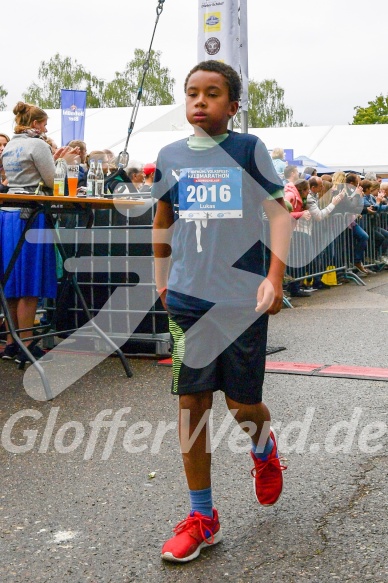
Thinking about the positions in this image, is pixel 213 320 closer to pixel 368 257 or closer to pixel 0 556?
pixel 0 556

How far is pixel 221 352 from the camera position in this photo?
3143mm

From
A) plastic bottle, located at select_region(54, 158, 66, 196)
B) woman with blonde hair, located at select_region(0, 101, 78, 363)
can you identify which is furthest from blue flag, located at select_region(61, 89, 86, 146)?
plastic bottle, located at select_region(54, 158, 66, 196)

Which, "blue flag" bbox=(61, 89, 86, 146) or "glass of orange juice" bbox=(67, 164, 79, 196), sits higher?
"blue flag" bbox=(61, 89, 86, 146)

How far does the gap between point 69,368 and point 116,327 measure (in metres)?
0.75

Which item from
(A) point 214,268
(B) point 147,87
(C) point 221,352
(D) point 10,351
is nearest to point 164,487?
(C) point 221,352

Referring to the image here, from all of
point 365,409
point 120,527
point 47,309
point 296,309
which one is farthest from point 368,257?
point 120,527

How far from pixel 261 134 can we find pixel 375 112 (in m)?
45.8

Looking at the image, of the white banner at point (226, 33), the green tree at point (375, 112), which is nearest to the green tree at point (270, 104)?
the green tree at point (375, 112)

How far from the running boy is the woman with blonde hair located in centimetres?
351

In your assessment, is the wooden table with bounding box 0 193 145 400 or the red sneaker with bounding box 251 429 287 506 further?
the wooden table with bounding box 0 193 145 400

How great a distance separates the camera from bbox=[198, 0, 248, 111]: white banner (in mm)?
8266

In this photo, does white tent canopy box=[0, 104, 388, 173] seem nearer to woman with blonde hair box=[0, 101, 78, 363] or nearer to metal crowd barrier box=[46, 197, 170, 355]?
metal crowd barrier box=[46, 197, 170, 355]

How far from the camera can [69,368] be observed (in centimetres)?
651

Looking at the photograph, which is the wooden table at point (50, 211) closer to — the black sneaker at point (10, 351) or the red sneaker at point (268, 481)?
the black sneaker at point (10, 351)
